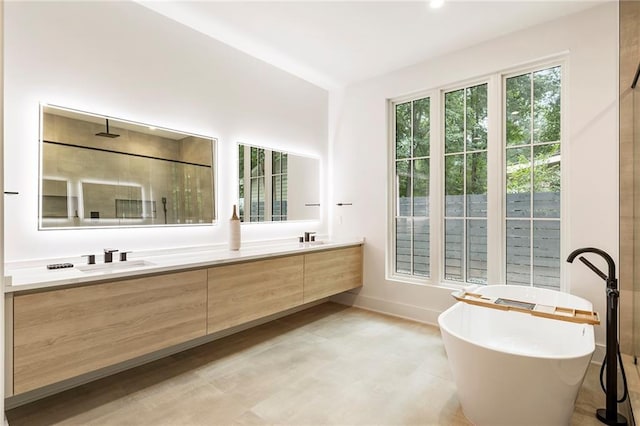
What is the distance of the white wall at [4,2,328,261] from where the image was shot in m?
2.06

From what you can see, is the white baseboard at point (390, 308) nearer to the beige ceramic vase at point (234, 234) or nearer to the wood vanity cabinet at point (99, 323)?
the beige ceramic vase at point (234, 234)

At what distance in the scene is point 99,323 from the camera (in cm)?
191

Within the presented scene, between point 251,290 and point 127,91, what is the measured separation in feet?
5.92

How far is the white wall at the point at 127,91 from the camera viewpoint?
206 cm

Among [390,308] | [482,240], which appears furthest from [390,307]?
[482,240]

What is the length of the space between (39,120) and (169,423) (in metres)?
2.02

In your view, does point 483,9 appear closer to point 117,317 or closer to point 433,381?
point 433,381

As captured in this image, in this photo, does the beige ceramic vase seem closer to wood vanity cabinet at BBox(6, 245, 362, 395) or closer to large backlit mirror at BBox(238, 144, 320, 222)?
large backlit mirror at BBox(238, 144, 320, 222)

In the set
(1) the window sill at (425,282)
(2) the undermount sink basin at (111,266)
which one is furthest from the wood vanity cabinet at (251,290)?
(1) the window sill at (425,282)

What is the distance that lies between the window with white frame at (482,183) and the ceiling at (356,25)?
0.46m

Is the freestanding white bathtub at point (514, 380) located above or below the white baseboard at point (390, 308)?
above

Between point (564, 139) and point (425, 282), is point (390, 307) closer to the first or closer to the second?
point (425, 282)

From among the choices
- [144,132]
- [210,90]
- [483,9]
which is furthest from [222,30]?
[483,9]

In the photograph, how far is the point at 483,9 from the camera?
2.63 meters
